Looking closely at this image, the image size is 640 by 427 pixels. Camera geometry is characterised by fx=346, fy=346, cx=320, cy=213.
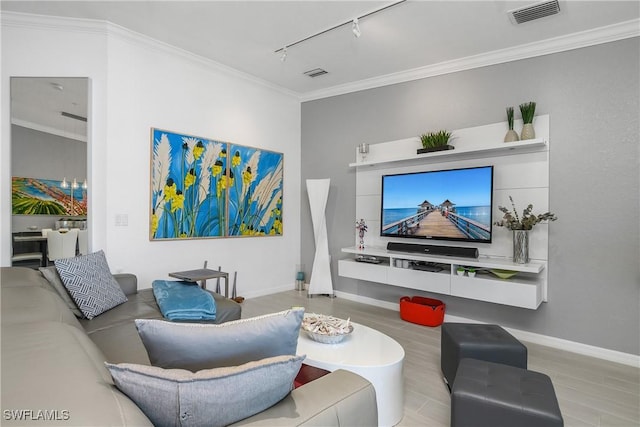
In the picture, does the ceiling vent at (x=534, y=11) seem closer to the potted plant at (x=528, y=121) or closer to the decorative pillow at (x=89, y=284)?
the potted plant at (x=528, y=121)

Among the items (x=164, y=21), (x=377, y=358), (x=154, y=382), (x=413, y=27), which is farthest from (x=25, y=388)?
(x=413, y=27)

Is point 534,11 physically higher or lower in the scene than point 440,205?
higher

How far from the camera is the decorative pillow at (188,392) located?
0.80m

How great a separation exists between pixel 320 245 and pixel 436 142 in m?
2.00

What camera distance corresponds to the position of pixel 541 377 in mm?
1781

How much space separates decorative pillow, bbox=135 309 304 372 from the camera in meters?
0.97

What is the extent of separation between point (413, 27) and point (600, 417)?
3.23 m

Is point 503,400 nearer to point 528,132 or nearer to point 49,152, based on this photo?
point 528,132

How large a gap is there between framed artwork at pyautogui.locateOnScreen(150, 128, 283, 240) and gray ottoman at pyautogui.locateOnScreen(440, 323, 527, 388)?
9.45 feet

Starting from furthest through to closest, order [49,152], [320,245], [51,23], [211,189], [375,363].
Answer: [320,245], [211,189], [49,152], [51,23], [375,363]

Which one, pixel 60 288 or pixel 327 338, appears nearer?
pixel 327 338

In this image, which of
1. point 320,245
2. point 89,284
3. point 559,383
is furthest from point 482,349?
point 320,245

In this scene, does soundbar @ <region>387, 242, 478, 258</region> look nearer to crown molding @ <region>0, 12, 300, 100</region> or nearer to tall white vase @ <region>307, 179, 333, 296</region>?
tall white vase @ <region>307, 179, 333, 296</region>

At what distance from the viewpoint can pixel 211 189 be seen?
4.10m
